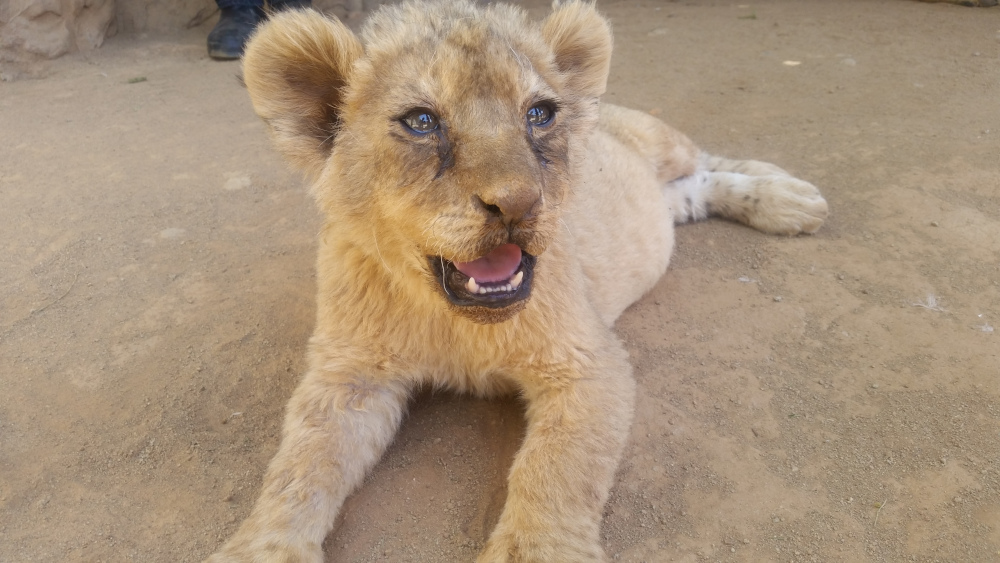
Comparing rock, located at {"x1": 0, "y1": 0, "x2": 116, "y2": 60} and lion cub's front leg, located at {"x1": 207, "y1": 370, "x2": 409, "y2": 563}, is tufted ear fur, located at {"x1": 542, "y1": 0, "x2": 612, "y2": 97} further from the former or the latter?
rock, located at {"x1": 0, "y1": 0, "x2": 116, "y2": 60}

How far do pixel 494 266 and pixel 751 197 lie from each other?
294 cm

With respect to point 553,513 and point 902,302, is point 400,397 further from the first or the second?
point 902,302

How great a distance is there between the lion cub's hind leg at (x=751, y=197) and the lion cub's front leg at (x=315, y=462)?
2735 millimetres

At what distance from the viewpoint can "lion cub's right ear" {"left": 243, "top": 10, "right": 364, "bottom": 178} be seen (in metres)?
2.51

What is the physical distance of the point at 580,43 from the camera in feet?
9.71

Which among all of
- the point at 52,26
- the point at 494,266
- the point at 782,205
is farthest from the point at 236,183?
the point at 52,26

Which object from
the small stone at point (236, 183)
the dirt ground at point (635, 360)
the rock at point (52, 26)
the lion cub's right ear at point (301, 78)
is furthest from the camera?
the rock at point (52, 26)

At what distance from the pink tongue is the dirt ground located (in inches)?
34.7

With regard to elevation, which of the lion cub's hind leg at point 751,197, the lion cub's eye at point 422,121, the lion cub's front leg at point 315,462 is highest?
the lion cub's eye at point 422,121

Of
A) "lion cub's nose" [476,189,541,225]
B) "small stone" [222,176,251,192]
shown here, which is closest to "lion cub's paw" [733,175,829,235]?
"lion cub's nose" [476,189,541,225]

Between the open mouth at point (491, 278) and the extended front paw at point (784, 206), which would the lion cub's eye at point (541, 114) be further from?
the extended front paw at point (784, 206)

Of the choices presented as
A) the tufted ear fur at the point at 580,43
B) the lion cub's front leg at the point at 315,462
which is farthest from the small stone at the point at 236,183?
the tufted ear fur at the point at 580,43

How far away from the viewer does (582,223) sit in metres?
3.63

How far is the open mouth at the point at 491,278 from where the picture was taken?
7.87ft
